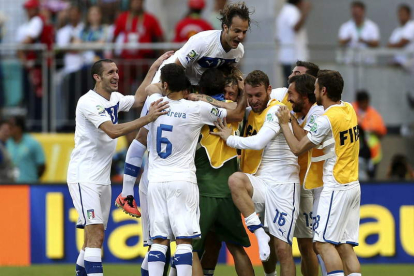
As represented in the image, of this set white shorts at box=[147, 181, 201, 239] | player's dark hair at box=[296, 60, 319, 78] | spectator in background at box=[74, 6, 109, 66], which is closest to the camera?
white shorts at box=[147, 181, 201, 239]

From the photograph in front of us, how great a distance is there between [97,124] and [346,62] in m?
6.92

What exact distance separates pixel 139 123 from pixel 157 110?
262 mm

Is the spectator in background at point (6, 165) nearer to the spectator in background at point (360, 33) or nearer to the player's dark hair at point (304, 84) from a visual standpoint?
the spectator in background at point (360, 33)

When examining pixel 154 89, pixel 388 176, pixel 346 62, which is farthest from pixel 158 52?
pixel 154 89

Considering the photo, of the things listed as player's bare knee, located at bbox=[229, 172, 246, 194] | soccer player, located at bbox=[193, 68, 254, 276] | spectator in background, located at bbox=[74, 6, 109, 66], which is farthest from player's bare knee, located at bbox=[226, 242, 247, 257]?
spectator in background, located at bbox=[74, 6, 109, 66]

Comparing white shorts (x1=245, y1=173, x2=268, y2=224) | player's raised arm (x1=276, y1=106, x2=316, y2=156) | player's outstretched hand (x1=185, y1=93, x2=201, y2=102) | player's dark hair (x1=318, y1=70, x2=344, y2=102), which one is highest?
player's dark hair (x1=318, y1=70, x2=344, y2=102)

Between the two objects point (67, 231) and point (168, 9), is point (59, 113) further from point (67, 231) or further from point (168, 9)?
point (168, 9)

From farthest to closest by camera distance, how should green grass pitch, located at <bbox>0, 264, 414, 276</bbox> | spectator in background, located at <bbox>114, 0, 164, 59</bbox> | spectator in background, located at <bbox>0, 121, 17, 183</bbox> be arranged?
spectator in background, located at <bbox>114, 0, 164, 59</bbox>, spectator in background, located at <bbox>0, 121, 17, 183</bbox>, green grass pitch, located at <bbox>0, 264, 414, 276</bbox>

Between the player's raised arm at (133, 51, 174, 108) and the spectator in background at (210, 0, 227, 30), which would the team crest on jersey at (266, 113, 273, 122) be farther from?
the spectator in background at (210, 0, 227, 30)

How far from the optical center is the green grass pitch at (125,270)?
1281 cm

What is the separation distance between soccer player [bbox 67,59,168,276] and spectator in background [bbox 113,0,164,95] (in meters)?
5.37

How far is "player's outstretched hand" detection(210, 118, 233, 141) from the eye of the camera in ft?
31.9

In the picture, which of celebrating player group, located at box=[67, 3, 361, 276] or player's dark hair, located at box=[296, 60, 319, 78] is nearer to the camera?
celebrating player group, located at box=[67, 3, 361, 276]

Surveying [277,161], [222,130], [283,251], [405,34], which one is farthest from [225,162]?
[405,34]
